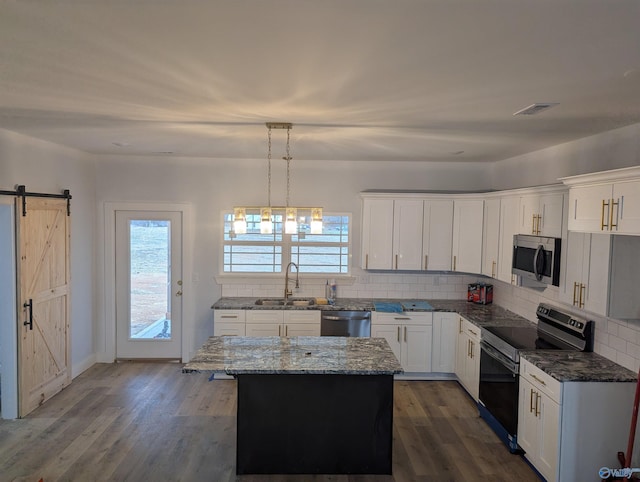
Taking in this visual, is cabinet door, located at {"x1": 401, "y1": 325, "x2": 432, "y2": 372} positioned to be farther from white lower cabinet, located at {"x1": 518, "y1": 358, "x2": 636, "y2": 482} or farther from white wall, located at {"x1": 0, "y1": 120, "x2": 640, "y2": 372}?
white lower cabinet, located at {"x1": 518, "y1": 358, "x2": 636, "y2": 482}

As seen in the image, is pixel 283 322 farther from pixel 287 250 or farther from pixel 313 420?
pixel 313 420

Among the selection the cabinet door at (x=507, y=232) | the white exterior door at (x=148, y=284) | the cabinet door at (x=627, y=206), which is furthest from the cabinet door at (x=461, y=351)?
the white exterior door at (x=148, y=284)

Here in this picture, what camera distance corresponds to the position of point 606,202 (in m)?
2.93

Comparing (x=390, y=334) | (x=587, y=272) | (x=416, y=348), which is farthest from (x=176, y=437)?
(x=587, y=272)

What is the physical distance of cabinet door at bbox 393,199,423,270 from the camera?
559 cm

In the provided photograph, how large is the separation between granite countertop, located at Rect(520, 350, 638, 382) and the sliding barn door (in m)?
4.48

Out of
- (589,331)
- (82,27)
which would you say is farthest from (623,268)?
(82,27)

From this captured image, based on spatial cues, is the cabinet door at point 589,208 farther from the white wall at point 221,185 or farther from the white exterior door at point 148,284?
the white exterior door at point 148,284

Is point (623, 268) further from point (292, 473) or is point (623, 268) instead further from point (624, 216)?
point (292, 473)

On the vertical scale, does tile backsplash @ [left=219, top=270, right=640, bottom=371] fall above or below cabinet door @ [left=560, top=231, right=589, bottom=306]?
below

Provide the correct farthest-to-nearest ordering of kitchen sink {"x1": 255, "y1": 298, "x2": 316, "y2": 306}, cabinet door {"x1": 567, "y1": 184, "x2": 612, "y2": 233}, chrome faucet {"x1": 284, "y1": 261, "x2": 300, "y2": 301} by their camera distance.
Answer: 1. chrome faucet {"x1": 284, "y1": 261, "x2": 300, "y2": 301}
2. kitchen sink {"x1": 255, "y1": 298, "x2": 316, "y2": 306}
3. cabinet door {"x1": 567, "y1": 184, "x2": 612, "y2": 233}

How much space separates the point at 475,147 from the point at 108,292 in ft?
15.6

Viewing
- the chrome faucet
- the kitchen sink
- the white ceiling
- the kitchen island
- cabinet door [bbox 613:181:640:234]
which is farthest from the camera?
the chrome faucet

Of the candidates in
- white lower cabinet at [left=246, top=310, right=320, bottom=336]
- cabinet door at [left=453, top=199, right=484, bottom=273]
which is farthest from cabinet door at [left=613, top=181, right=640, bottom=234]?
white lower cabinet at [left=246, top=310, right=320, bottom=336]
